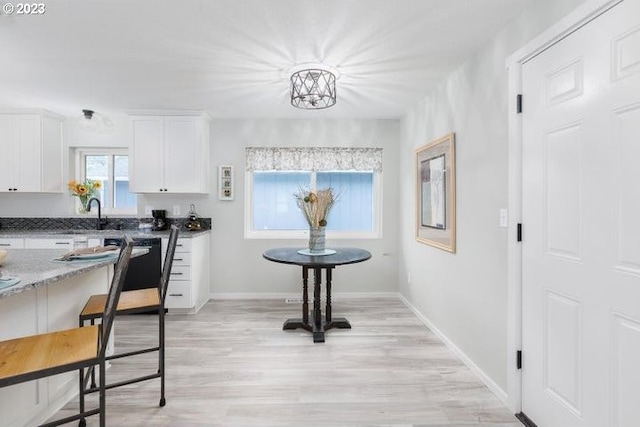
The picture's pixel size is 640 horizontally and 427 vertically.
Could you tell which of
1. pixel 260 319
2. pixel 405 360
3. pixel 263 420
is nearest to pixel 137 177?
pixel 260 319

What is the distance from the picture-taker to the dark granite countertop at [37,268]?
1431 mm

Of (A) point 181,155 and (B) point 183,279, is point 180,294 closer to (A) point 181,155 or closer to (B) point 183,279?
(B) point 183,279

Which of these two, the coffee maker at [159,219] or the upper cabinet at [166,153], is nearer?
the upper cabinet at [166,153]

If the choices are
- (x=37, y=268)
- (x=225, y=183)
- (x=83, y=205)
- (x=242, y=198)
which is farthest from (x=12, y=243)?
(x=37, y=268)

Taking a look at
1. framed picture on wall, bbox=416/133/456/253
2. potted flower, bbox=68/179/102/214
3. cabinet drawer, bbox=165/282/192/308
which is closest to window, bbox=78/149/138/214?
potted flower, bbox=68/179/102/214

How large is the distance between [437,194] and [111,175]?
4.01 metres

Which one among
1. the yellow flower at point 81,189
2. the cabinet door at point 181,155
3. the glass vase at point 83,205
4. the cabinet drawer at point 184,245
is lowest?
the cabinet drawer at point 184,245

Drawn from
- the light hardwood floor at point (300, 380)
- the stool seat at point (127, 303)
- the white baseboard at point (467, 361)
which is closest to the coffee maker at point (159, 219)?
the light hardwood floor at point (300, 380)

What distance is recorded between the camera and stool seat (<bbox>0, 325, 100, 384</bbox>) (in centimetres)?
115

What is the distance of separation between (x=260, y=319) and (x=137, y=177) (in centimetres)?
223

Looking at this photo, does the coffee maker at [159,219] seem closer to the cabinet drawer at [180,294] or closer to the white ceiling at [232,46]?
the cabinet drawer at [180,294]

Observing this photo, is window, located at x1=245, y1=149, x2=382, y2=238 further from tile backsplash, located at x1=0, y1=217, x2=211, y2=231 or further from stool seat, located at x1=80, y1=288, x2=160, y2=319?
stool seat, located at x1=80, y1=288, x2=160, y2=319

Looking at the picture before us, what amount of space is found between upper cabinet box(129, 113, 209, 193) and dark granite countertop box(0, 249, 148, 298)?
1945 millimetres

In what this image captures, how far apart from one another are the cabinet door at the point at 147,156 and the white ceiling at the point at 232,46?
1.48 ft
